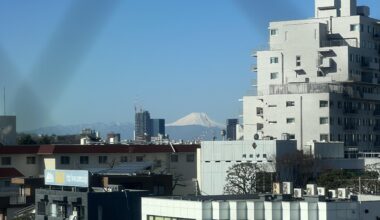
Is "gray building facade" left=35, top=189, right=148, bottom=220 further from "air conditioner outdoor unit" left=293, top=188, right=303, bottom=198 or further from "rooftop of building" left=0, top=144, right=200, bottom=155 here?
"rooftop of building" left=0, top=144, right=200, bottom=155

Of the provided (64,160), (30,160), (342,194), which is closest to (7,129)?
(30,160)

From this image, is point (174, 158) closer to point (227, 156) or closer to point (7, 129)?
point (227, 156)

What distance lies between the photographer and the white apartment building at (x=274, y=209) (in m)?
24.1

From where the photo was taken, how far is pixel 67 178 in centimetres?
3459

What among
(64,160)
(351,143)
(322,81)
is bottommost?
(64,160)

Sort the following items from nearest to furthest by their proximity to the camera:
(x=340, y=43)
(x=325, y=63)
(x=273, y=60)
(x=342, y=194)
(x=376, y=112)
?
(x=342, y=194), (x=325, y=63), (x=340, y=43), (x=273, y=60), (x=376, y=112)

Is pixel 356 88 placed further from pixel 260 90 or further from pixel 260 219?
pixel 260 219

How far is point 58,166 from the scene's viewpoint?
5141cm

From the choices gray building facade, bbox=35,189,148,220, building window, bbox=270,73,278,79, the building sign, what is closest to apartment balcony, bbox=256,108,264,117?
building window, bbox=270,73,278,79

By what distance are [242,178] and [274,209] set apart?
21873 millimetres

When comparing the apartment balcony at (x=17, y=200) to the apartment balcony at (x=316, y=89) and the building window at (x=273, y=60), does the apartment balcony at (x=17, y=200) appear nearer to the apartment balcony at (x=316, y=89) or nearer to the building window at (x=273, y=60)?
the apartment balcony at (x=316, y=89)

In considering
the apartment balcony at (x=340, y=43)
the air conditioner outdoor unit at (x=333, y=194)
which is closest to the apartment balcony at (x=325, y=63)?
the apartment balcony at (x=340, y=43)

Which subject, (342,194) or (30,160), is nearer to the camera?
(342,194)

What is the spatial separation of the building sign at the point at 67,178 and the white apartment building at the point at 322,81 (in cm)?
2269
